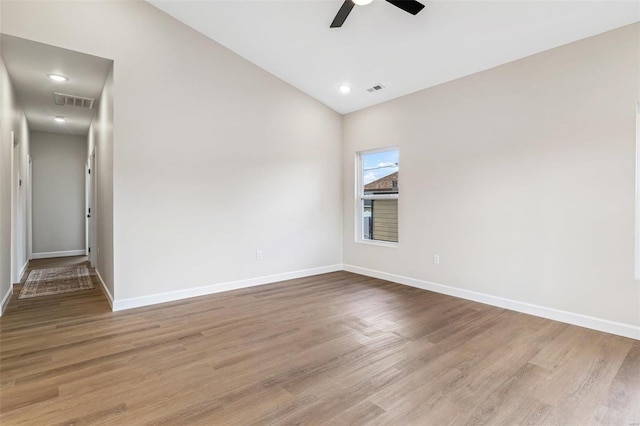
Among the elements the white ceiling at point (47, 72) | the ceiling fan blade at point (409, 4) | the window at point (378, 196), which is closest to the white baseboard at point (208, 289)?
the window at point (378, 196)

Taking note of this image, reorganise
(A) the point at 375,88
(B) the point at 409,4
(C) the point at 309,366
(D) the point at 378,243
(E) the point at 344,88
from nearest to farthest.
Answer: (C) the point at 309,366 < (B) the point at 409,4 < (A) the point at 375,88 < (E) the point at 344,88 < (D) the point at 378,243

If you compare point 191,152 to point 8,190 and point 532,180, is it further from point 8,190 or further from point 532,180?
point 532,180

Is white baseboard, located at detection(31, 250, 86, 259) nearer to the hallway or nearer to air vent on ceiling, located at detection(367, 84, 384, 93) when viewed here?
the hallway

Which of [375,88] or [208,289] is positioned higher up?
[375,88]

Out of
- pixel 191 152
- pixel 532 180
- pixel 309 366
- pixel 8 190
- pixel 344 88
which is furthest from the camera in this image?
pixel 344 88

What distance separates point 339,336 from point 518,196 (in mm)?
2466

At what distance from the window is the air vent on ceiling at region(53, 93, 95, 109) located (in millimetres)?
4307

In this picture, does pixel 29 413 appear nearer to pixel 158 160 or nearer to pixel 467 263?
pixel 158 160

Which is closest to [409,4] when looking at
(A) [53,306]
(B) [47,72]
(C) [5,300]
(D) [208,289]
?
(D) [208,289]

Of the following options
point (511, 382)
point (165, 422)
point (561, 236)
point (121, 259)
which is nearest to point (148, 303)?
point (121, 259)

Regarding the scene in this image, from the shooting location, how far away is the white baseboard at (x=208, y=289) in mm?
3615

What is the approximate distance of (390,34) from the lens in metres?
3.49

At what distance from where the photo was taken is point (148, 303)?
3721 mm

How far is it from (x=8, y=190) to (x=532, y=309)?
6.21 meters
